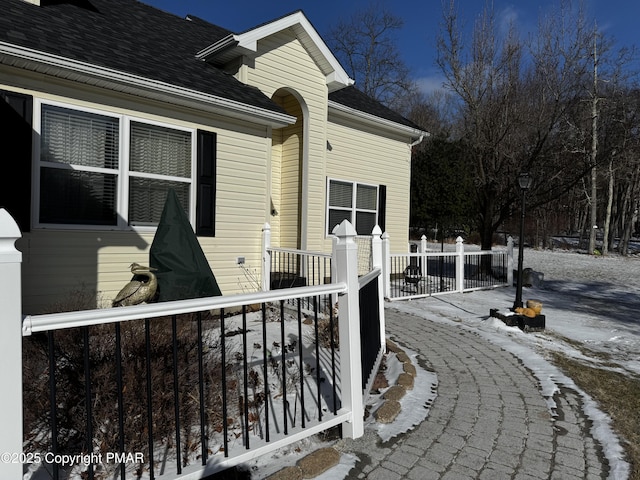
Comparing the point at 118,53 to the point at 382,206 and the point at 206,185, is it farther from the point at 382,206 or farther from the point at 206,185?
the point at 382,206

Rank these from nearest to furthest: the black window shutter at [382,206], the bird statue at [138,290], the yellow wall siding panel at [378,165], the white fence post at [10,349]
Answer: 1. the white fence post at [10,349]
2. the bird statue at [138,290]
3. the yellow wall siding panel at [378,165]
4. the black window shutter at [382,206]

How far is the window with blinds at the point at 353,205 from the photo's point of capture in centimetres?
934

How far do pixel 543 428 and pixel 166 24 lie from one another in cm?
932

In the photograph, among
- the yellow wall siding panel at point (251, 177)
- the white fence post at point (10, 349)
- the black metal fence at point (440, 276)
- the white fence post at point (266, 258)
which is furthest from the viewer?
the black metal fence at point (440, 276)

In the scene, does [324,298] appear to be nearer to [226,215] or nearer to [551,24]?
[226,215]

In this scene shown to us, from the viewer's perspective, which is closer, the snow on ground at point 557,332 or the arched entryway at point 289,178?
the snow on ground at point 557,332

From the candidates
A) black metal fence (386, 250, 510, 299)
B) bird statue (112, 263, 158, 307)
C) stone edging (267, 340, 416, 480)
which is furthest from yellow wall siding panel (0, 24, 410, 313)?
stone edging (267, 340, 416, 480)

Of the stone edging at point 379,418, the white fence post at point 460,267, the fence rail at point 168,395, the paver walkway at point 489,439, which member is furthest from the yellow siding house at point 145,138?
the paver walkway at point 489,439

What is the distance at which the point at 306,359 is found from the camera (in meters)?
4.13

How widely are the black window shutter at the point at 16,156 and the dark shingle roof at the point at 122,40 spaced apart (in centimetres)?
69

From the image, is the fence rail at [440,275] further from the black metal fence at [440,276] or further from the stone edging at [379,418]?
the stone edging at [379,418]

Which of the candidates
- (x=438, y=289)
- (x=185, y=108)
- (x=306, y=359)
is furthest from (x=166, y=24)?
(x=438, y=289)

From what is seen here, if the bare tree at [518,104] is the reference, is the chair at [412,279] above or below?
below

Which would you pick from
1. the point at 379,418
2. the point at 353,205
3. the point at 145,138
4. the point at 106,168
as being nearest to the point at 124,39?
the point at 145,138
